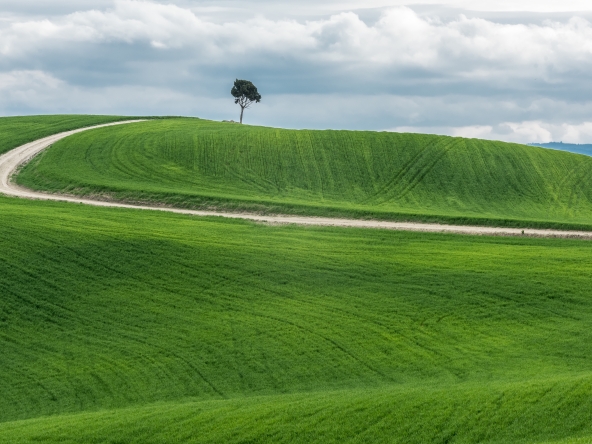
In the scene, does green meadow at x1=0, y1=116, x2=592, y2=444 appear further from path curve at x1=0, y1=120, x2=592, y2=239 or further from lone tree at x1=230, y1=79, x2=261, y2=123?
lone tree at x1=230, y1=79, x2=261, y2=123

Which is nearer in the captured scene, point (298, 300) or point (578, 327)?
point (578, 327)

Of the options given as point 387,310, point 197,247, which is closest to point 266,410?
point 387,310

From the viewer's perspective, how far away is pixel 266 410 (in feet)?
74.8

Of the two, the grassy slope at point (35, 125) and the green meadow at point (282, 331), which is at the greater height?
the grassy slope at point (35, 125)

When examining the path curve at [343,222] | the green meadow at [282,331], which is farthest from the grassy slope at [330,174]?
the green meadow at [282,331]

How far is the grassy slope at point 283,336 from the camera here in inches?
867

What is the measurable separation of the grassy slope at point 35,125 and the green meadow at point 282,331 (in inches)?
1253

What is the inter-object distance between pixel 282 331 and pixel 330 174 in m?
39.0

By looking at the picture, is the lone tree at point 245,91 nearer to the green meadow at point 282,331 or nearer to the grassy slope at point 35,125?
the grassy slope at point 35,125

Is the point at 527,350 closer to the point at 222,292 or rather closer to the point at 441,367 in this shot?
the point at 441,367

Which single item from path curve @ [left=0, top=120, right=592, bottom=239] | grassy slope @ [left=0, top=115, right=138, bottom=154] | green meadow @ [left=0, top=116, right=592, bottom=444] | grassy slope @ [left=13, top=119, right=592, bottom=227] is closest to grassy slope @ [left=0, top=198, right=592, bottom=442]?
green meadow @ [left=0, top=116, right=592, bottom=444]

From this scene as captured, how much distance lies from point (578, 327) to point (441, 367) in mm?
7186

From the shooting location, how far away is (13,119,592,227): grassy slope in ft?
192

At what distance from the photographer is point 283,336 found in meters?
30.2
